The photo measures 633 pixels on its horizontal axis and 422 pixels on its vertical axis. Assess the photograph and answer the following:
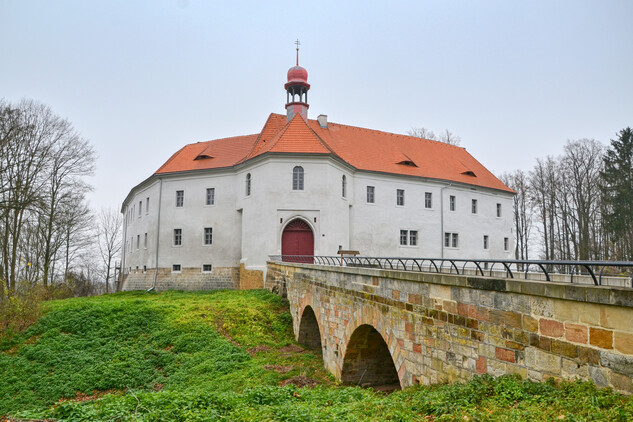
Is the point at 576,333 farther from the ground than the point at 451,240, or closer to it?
closer to it

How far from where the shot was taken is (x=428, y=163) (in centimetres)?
3366

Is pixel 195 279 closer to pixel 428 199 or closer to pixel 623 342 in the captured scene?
pixel 428 199

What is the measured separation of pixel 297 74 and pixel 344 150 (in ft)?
20.0

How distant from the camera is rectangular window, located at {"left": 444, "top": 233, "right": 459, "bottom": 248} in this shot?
31.9 meters

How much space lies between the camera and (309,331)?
17.1 m

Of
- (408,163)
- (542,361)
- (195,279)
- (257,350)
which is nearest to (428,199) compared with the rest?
(408,163)

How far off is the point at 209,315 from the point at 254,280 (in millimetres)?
6679

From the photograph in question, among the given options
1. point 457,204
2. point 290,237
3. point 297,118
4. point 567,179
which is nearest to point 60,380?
point 290,237

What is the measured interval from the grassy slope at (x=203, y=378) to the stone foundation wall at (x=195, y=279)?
8.07 feet

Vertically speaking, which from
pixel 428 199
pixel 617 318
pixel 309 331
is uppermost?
pixel 428 199

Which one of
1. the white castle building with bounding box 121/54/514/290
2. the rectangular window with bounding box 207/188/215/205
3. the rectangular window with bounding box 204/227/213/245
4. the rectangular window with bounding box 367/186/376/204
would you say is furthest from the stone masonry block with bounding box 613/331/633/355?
the rectangular window with bounding box 207/188/215/205

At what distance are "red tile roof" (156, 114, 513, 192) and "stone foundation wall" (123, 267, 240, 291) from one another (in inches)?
265

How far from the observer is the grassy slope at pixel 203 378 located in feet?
16.6

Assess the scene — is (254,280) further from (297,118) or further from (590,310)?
(590,310)
